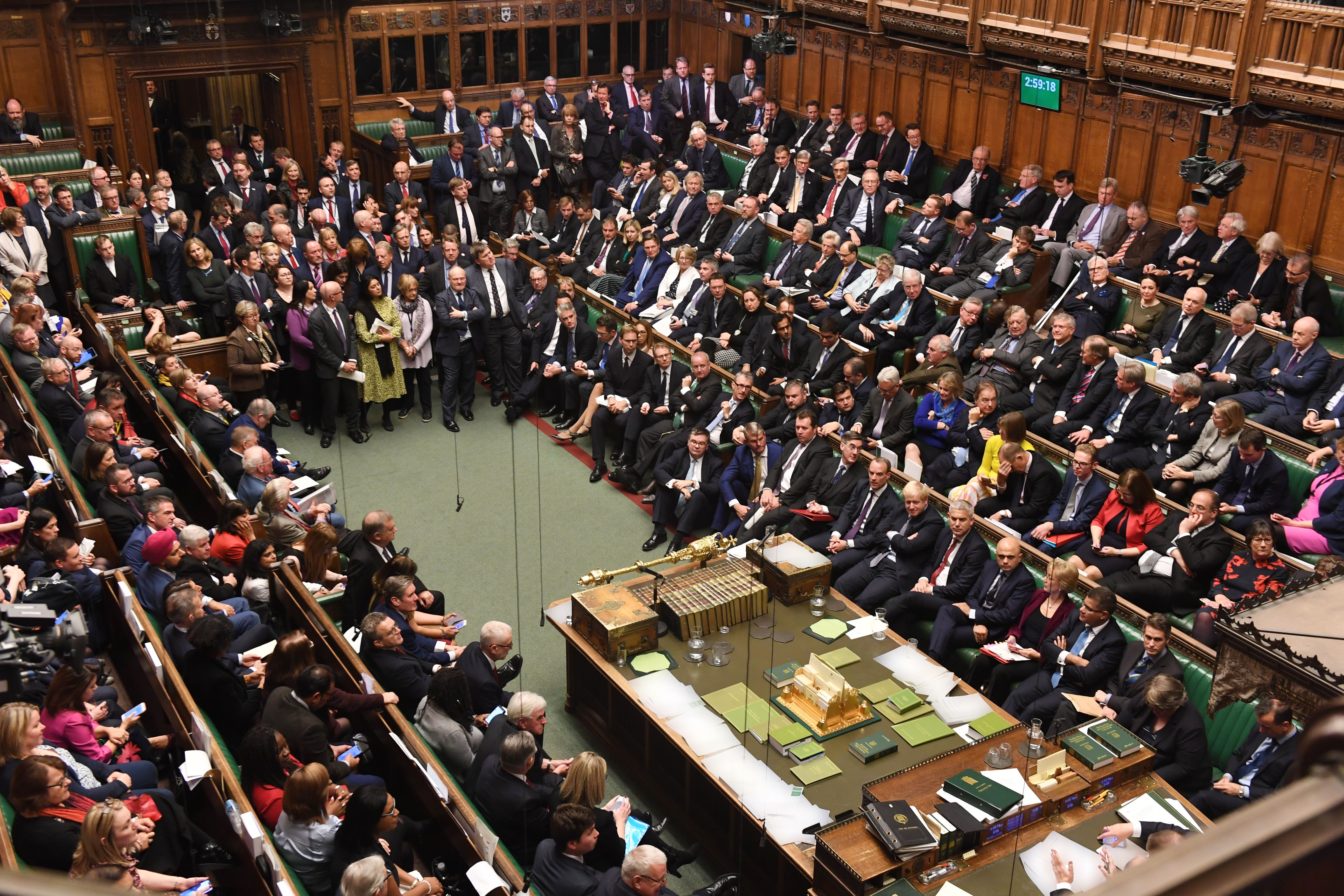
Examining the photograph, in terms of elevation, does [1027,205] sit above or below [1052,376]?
above

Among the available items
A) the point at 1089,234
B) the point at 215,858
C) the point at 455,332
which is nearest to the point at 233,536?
the point at 215,858

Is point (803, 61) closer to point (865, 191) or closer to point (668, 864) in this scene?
point (865, 191)

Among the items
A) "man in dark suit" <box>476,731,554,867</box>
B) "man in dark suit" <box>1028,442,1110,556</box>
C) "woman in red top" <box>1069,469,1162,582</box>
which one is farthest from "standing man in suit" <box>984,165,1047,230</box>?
"man in dark suit" <box>476,731,554,867</box>

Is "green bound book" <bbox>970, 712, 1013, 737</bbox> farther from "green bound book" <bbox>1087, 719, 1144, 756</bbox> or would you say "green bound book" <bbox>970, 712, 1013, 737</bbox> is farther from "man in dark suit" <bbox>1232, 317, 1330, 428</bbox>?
"man in dark suit" <bbox>1232, 317, 1330, 428</bbox>

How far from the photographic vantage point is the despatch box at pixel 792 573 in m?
6.29

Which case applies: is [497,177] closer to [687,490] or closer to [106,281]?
[106,281]

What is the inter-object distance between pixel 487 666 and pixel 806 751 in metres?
1.47

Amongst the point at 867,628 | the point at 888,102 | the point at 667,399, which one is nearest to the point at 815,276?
the point at 667,399

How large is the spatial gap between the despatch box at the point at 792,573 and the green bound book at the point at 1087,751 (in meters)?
1.65

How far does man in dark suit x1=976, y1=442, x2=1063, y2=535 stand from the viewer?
275 inches

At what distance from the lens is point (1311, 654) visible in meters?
2.73

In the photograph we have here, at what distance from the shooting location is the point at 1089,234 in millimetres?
9586

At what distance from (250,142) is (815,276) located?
6.51 metres

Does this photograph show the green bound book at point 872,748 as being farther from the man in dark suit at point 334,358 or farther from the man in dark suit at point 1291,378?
the man in dark suit at point 334,358
